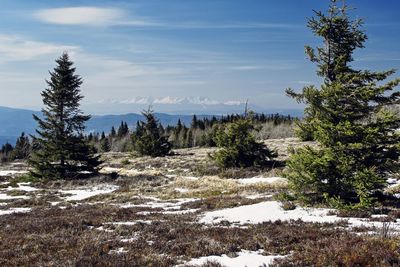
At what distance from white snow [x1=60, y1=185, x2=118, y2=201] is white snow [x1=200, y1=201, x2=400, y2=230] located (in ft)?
48.8

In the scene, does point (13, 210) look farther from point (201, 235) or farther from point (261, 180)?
point (261, 180)

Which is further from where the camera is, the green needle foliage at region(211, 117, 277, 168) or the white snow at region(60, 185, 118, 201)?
the green needle foliage at region(211, 117, 277, 168)

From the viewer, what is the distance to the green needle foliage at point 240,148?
39344 millimetres

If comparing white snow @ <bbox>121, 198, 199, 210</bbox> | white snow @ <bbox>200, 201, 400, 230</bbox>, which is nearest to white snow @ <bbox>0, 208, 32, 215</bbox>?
white snow @ <bbox>121, 198, 199, 210</bbox>

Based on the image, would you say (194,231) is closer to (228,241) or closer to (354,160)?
(228,241)

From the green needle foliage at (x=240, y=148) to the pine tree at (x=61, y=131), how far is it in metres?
13.0

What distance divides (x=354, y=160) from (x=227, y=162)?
2359 cm

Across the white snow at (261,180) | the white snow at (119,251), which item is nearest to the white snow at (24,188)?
the white snow at (261,180)

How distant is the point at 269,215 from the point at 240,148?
22.2 m

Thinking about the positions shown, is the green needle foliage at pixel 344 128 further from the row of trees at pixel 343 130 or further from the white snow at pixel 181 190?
the white snow at pixel 181 190

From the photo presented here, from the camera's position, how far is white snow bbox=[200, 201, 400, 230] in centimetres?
1522

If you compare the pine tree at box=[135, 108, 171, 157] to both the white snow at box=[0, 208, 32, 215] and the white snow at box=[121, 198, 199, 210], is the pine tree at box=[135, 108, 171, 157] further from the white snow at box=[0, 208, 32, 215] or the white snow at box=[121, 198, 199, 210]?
the white snow at box=[0, 208, 32, 215]

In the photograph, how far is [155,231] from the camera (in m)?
14.3

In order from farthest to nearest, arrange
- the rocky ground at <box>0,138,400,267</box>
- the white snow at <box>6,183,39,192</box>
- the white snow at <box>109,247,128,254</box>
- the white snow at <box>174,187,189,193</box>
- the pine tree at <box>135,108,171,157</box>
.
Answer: the pine tree at <box>135,108,171,157</box> < the white snow at <box>6,183,39,192</box> < the white snow at <box>174,187,189,193</box> < the white snow at <box>109,247,128,254</box> < the rocky ground at <box>0,138,400,267</box>
